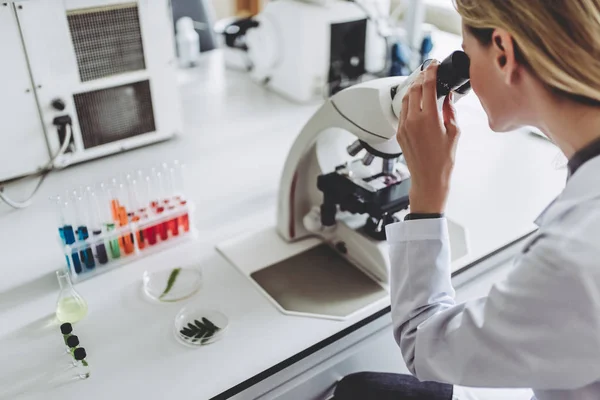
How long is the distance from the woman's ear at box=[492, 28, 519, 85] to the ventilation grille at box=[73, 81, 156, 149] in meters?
1.07

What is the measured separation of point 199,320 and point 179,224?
0.28m

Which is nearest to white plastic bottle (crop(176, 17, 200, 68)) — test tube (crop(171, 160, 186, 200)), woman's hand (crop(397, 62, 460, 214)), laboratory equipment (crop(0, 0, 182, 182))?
laboratory equipment (crop(0, 0, 182, 182))

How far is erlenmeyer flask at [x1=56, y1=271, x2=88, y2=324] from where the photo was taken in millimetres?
1009

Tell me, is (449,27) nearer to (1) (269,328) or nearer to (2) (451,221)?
(2) (451,221)

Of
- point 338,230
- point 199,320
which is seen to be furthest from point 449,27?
point 199,320

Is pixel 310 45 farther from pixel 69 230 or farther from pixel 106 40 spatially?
pixel 69 230

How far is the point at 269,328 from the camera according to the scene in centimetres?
99

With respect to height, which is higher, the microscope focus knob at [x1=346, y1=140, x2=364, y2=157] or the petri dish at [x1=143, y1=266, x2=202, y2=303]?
the microscope focus knob at [x1=346, y1=140, x2=364, y2=157]

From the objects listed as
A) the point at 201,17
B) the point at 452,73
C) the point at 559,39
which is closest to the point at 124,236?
the point at 452,73

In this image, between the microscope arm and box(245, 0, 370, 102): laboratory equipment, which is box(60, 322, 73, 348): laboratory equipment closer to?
the microscope arm

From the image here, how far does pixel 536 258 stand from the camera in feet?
2.07

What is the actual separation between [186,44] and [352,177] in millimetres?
1229

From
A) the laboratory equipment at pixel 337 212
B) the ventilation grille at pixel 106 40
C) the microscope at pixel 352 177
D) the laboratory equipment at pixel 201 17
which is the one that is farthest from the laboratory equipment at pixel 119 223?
the laboratory equipment at pixel 201 17

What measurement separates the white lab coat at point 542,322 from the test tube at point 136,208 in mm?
651
